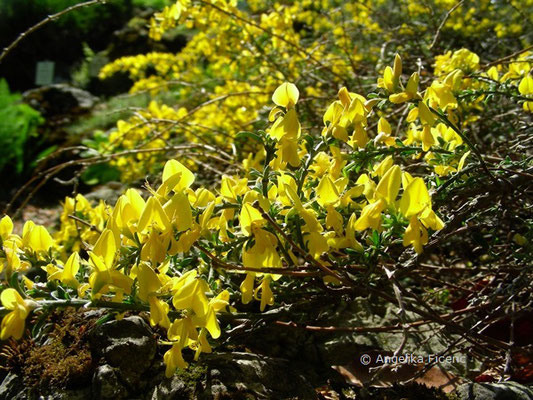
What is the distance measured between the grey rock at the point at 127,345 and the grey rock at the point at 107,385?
21 millimetres

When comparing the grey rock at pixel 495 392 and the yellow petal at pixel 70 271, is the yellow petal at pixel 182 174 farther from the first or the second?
the grey rock at pixel 495 392

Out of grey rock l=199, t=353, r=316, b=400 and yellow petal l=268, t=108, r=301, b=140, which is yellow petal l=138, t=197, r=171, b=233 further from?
grey rock l=199, t=353, r=316, b=400

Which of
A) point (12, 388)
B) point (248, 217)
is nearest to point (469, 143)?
point (248, 217)

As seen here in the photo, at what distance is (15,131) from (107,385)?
5404 millimetres

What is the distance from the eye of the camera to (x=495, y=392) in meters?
1.06

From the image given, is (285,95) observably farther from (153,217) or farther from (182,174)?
(153,217)

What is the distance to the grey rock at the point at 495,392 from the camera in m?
1.05

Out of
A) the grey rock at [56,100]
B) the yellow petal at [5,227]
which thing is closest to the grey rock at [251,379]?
the yellow petal at [5,227]

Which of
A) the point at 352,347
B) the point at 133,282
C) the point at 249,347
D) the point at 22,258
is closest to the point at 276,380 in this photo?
the point at 249,347

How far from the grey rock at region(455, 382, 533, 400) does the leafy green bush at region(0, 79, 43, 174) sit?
537cm

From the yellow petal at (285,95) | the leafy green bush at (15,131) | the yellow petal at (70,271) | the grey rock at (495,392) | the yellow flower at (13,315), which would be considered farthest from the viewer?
the leafy green bush at (15,131)

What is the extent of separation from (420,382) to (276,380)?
376 mm

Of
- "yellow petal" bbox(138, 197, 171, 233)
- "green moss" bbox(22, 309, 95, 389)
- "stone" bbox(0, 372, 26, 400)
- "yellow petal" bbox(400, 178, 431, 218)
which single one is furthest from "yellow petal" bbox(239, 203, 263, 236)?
"stone" bbox(0, 372, 26, 400)

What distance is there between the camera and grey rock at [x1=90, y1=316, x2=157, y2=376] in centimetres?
114
